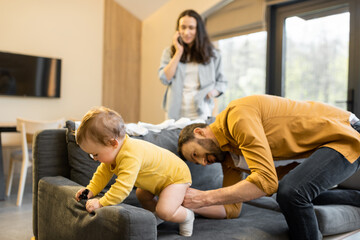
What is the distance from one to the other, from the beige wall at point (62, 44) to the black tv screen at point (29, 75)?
10cm

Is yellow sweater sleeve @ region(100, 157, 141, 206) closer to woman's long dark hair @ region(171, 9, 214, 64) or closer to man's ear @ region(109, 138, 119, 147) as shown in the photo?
man's ear @ region(109, 138, 119, 147)

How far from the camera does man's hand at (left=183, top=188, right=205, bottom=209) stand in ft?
4.73

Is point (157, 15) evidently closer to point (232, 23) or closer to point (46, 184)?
point (232, 23)

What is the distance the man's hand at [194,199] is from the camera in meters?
1.44

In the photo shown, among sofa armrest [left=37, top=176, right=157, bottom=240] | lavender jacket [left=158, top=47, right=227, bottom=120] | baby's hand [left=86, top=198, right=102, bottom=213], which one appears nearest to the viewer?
sofa armrest [left=37, top=176, right=157, bottom=240]

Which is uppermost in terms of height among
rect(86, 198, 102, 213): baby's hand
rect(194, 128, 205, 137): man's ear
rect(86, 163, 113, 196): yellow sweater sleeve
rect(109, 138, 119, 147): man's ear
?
rect(194, 128, 205, 137): man's ear

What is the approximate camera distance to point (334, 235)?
65.4 inches

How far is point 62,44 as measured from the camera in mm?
5484

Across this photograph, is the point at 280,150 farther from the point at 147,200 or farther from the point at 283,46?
the point at 283,46

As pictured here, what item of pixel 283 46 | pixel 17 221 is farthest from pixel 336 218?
pixel 283 46

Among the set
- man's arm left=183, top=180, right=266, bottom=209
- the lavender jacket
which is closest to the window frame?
the lavender jacket

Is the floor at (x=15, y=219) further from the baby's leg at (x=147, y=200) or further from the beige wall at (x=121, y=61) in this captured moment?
the beige wall at (x=121, y=61)

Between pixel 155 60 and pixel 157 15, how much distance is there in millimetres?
752

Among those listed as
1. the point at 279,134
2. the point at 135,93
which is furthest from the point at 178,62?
the point at 135,93
